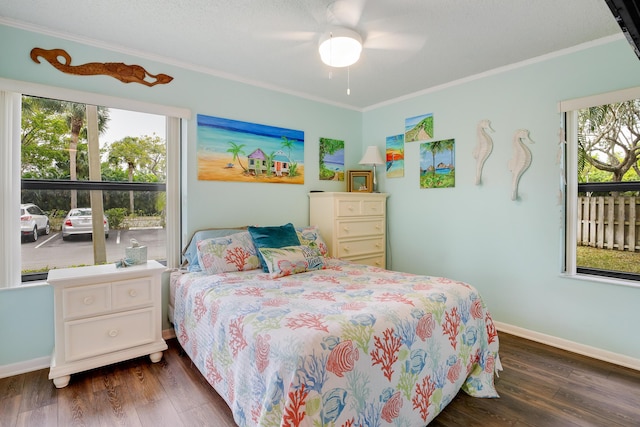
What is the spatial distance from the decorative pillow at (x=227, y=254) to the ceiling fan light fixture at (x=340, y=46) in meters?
1.60

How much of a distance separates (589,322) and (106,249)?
3.92m

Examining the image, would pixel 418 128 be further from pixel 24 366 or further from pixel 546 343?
pixel 24 366

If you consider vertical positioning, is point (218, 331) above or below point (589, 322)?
above

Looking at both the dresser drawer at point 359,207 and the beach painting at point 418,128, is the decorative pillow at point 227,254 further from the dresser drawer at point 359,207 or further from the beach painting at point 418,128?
the beach painting at point 418,128

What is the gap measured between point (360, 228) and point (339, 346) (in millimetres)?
2318

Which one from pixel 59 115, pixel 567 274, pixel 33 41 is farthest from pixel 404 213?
pixel 33 41

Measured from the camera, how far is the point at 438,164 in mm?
3385

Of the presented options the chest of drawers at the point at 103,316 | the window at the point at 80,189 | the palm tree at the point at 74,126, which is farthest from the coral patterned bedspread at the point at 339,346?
the palm tree at the point at 74,126

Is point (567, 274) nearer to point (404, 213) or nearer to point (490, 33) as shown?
point (404, 213)

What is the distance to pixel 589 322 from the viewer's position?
2477 mm

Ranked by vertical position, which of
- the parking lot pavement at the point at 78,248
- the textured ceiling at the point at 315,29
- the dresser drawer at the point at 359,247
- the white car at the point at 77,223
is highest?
the textured ceiling at the point at 315,29

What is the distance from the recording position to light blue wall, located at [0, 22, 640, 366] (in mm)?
2307

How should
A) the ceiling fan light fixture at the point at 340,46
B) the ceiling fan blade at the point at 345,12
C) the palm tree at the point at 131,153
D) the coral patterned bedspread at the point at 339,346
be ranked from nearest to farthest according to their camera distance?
the coral patterned bedspread at the point at 339,346 → the ceiling fan blade at the point at 345,12 → the ceiling fan light fixture at the point at 340,46 → the palm tree at the point at 131,153

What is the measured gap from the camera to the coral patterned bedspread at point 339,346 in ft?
4.07
